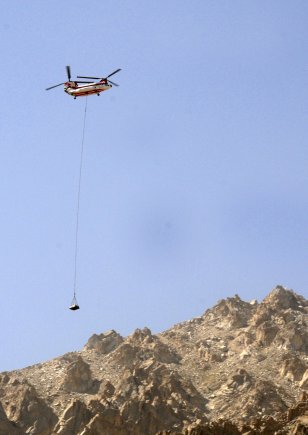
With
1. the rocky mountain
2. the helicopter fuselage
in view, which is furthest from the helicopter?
the rocky mountain

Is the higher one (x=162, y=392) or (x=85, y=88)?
(x=85, y=88)

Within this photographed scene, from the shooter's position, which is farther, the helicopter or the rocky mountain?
the rocky mountain

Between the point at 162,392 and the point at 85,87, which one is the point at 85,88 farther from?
the point at 162,392

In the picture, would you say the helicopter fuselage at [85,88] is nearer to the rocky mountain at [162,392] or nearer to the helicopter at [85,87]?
the helicopter at [85,87]

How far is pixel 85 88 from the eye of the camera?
120062 millimetres

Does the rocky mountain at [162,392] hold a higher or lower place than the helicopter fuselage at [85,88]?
lower

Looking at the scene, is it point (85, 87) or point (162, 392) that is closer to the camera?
point (85, 87)

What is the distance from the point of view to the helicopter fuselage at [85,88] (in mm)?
119000

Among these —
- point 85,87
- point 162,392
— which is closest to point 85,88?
point 85,87

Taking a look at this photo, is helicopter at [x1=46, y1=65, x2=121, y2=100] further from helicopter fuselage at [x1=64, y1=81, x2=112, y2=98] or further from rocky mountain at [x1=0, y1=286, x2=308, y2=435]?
rocky mountain at [x1=0, y1=286, x2=308, y2=435]

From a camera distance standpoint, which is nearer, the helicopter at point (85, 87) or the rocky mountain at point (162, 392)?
the helicopter at point (85, 87)

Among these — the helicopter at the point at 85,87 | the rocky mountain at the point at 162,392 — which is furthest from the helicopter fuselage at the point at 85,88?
A: the rocky mountain at the point at 162,392

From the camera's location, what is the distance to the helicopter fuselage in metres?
119

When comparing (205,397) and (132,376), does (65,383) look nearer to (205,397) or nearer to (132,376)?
(132,376)
